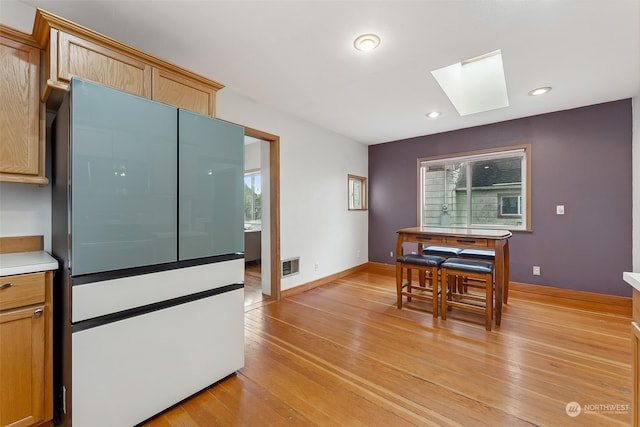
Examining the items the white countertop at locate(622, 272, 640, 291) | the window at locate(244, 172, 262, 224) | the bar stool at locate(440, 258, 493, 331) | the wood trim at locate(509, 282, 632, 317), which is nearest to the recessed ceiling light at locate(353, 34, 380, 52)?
the white countertop at locate(622, 272, 640, 291)

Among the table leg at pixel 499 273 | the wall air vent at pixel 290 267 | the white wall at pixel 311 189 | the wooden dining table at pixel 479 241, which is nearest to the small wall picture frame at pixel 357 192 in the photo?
the white wall at pixel 311 189

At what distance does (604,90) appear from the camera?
295 cm

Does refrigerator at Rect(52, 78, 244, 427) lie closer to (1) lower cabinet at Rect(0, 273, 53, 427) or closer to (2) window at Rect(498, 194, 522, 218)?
(1) lower cabinet at Rect(0, 273, 53, 427)

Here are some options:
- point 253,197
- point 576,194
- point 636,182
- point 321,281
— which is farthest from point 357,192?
point 636,182

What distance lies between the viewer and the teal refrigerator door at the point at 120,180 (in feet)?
4.23

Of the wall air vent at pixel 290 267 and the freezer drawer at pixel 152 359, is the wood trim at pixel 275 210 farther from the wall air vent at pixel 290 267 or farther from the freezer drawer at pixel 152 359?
the freezer drawer at pixel 152 359

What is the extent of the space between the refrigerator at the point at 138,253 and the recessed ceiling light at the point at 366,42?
44.2 inches

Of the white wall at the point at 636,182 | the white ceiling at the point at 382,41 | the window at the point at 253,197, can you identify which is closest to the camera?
the white ceiling at the point at 382,41

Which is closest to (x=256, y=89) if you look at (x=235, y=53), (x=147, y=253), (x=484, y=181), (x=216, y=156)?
(x=235, y=53)

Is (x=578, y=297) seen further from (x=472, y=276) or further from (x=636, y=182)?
(x=472, y=276)

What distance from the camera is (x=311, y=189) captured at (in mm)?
4094

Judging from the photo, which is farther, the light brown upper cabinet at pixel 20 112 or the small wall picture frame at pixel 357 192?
the small wall picture frame at pixel 357 192

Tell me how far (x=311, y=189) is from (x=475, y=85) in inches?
95.1

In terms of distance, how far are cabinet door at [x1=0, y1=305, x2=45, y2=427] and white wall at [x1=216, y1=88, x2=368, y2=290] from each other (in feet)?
7.32
